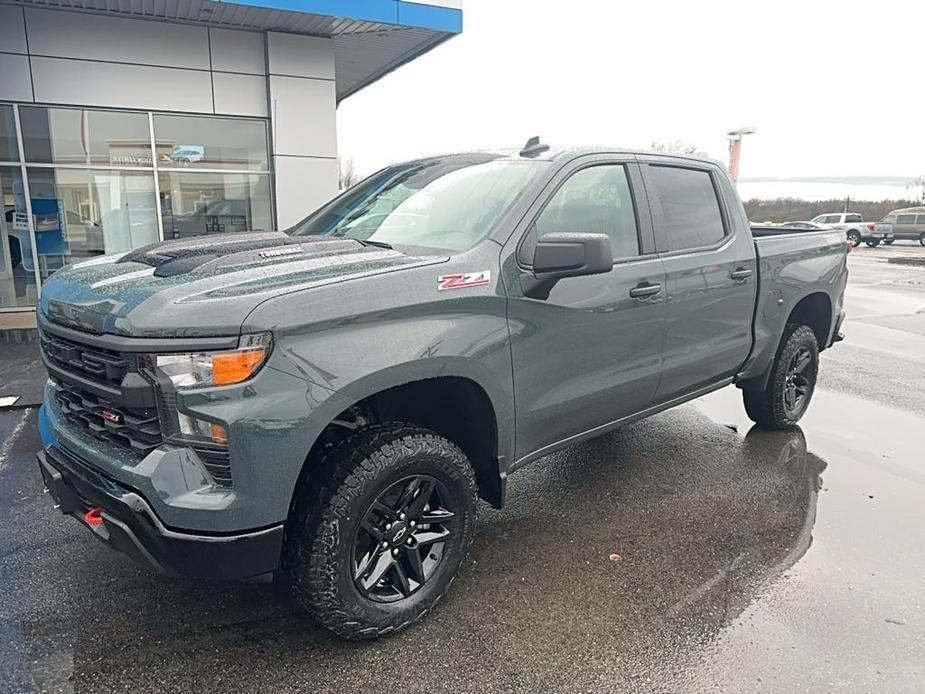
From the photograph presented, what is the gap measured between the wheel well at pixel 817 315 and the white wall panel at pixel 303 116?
788 centimetres

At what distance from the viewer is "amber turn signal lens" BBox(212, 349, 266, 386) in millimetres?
2158

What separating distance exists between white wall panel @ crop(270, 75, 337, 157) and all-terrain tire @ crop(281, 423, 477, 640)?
29.5 ft

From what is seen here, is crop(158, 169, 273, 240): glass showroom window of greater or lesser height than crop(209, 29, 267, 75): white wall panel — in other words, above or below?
below

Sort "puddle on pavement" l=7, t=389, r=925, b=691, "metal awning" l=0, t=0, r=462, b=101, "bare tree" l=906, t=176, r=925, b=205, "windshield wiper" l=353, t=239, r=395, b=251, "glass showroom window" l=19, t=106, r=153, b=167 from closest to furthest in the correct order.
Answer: "puddle on pavement" l=7, t=389, r=925, b=691
"windshield wiper" l=353, t=239, r=395, b=251
"metal awning" l=0, t=0, r=462, b=101
"glass showroom window" l=19, t=106, r=153, b=167
"bare tree" l=906, t=176, r=925, b=205

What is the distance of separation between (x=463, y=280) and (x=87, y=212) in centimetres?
967

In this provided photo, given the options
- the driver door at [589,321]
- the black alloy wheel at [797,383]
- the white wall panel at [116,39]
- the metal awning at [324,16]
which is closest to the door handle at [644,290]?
the driver door at [589,321]

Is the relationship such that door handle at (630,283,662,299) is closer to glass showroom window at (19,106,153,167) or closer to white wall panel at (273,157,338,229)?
white wall panel at (273,157,338,229)

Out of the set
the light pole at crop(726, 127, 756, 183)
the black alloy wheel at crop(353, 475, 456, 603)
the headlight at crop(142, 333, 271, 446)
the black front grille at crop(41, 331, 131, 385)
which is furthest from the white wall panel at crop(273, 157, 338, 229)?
the light pole at crop(726, 127, 756, 183)

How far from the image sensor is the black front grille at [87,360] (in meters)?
2.30

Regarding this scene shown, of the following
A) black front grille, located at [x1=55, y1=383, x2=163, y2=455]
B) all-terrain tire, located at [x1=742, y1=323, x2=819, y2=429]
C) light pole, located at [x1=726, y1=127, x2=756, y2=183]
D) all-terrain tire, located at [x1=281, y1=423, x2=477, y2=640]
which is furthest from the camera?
light pole, located at [x1=726, y1=127, x2=756, y2=183]

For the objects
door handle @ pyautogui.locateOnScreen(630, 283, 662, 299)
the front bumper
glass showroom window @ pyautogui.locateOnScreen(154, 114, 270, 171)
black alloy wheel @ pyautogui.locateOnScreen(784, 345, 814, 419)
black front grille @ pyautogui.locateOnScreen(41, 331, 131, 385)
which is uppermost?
glass showroom window @ pyautogui.locateOnScreen(154, 114, 270, 171)

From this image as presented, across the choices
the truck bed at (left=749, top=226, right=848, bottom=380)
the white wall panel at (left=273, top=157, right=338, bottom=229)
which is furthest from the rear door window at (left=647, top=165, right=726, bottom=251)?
the white wall panel at (left=273, top=157, right=338, bottom=229)

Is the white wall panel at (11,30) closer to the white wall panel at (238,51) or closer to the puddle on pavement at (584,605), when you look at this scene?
the white wall panel at (238,51)

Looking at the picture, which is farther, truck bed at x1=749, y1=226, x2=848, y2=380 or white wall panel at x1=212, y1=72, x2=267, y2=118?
white wall panel at x1=212, y1=72, x2=267, y2=118
